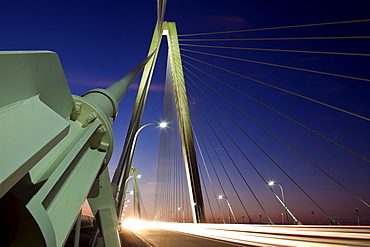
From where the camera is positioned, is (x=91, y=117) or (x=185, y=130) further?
(x=185, y=130)

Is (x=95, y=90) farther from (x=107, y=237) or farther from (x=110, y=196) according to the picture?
(x=107, y=237)

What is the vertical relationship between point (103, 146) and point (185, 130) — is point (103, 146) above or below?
below

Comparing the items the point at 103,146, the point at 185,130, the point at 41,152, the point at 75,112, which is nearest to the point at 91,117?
the point at 75,112

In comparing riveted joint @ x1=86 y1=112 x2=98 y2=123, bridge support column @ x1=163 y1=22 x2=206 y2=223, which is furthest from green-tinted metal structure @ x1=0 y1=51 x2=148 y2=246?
bridge support column @ x1=163 y1=22 x2=206 y2=223

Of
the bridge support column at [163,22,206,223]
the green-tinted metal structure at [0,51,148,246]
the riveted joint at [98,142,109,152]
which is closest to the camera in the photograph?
the green-tinted metal structure at [0,51,148,246]

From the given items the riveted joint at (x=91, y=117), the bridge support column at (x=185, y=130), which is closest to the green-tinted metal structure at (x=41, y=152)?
the riveted joint at (x=91, y=117)

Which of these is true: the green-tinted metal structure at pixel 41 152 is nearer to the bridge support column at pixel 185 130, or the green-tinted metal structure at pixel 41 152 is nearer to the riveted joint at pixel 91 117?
the riveted joint at pixel 91 117

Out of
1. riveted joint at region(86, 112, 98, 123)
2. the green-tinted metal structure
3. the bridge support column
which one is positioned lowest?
the green-tinted metal structure

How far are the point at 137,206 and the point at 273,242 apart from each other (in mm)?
53409

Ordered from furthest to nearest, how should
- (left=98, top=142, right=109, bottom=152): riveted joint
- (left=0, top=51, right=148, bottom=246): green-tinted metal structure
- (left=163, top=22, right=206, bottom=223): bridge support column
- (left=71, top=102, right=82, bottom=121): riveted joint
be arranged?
(left=163, top=22, right=206, bottom=223): bridge support column → (left=98, top=142, right=109, bottom=152): riveted joint → (left=71, top=102, right=82, bottom=121): riveted joint → (left=0, top=51, right=148, bottom=246): green-tinted metal structure

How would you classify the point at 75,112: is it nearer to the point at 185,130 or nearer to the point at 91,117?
the point at 91,117

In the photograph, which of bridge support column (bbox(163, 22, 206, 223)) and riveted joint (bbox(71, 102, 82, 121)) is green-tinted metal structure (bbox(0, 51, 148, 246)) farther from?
Answer: bridge support column (bbox(163, 22, 206, 223))

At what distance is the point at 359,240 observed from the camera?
3062 millimetres

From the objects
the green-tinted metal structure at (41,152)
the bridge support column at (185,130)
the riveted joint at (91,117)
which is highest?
the bridge support column at (185,130)
